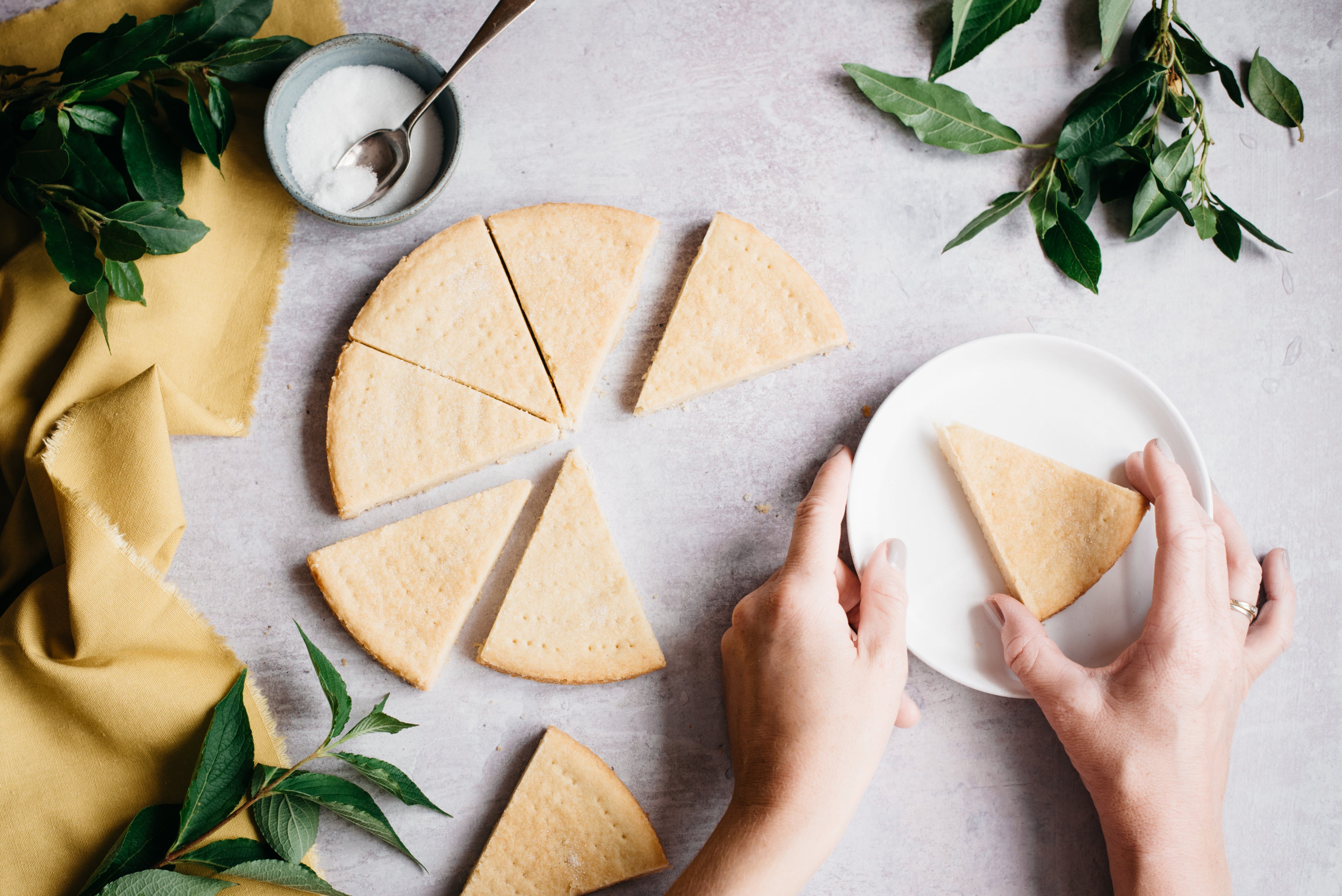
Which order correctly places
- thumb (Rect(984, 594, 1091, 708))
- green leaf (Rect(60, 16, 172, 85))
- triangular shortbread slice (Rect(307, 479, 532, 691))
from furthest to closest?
triangular shortbread slice (Rect(307, 479, 532, 691)) → thumb (Rect(984, 594, 1091, 708)) → green leaf (Rect(60, 16, 172, 85))

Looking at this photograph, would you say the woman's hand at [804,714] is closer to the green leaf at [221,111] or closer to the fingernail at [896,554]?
the fingernail at [896,554]

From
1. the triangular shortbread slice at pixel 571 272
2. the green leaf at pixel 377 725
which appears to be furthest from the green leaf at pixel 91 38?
the green leaf at pixel 377 725

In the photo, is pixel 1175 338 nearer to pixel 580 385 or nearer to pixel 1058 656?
pixel 1058 656

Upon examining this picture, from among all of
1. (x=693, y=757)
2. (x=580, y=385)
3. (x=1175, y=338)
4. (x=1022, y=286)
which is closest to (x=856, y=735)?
(x=693, y=757)

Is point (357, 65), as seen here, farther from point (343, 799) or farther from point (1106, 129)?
point (1106, 129)

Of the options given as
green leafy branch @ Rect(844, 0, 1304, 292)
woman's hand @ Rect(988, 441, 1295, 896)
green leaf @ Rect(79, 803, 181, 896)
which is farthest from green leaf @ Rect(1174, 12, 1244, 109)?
green leaf @ Rect(79, 803, 181, 896)

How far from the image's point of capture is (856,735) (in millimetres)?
2088

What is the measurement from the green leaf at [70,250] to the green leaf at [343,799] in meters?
1.45

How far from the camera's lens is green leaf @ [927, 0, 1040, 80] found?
2307 millimetres

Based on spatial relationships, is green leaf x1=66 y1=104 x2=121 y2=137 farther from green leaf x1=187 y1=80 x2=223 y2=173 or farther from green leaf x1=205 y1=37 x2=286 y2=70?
green leaf x1=205 y1=37 x2=286 y2=70

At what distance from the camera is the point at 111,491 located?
223cm

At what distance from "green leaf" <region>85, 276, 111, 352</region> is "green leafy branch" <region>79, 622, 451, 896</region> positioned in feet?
3.24

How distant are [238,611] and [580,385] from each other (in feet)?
4.19

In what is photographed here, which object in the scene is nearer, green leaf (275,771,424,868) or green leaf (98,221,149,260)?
green leaf (98,221,149,260)
